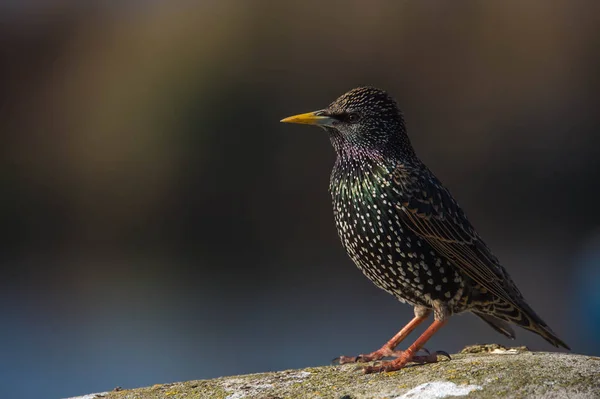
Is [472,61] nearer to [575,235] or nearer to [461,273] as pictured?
[575,235]

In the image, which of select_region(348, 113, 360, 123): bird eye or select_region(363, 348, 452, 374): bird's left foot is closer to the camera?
select_region(363, 348, 452, 374): bird's left foot

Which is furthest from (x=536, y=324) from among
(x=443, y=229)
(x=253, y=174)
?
(x=253, y=174)

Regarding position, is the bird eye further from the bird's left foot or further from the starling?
the bird's left foot

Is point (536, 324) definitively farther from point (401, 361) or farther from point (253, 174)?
point (253, 174)

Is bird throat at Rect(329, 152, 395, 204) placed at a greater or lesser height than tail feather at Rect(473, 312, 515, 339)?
greater

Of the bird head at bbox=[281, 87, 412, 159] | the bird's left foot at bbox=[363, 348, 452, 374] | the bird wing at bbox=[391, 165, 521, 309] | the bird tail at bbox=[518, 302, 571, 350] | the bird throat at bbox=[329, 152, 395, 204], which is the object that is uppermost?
the bird head at bbox=[281, 87, 412, 159]

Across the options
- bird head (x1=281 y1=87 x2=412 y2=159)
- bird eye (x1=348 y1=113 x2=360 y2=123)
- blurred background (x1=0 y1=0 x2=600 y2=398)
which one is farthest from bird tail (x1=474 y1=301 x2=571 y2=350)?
blurred background (x1=0 y1=0 x2=600 y2=398)

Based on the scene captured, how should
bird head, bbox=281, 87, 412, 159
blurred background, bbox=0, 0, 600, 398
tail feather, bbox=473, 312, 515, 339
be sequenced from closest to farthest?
bird head, bbox=281, 87, 412, 159, tail feather, bbox=473, 312, 515, 339, blurred background, bbox=0, 0, 600, 398

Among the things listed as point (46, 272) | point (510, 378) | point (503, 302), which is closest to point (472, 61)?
point (46, 272)
